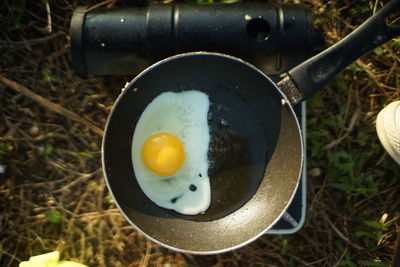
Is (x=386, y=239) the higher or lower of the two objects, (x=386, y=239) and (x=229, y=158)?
the lower

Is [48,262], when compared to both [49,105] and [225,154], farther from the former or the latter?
[225,154]

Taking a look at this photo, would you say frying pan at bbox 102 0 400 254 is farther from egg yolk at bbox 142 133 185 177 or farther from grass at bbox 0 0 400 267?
grass at bbox 0 0 400 267

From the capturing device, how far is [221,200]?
1628 millimetres

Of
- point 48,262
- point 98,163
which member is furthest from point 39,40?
point 48,262

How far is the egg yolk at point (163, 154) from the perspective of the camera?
1521mm

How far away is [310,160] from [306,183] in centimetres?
11

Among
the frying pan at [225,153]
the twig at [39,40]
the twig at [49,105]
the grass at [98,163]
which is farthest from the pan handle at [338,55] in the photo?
the twig at [39,40]

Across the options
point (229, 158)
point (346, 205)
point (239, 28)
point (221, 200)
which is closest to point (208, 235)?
point (221, 200)

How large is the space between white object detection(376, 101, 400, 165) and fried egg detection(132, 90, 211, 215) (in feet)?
2.55

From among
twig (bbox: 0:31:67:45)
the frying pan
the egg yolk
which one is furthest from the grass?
the egg yolk

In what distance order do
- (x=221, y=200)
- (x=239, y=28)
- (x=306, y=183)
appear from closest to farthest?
1. (x=239, y=28)
2. (x=221, y=200)
3. (x=306, y=183)

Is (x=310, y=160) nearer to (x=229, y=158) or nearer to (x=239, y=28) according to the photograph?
(x=229, y=158)

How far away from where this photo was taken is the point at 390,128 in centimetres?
167

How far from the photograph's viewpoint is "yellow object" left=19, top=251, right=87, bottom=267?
1.64 metres
